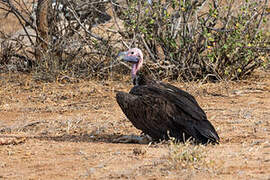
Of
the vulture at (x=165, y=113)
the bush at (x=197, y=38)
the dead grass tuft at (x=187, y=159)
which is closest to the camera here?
the dead grass tuft at (x=187, y=159)

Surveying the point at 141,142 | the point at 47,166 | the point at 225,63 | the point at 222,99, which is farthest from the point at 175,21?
the point at 47,166

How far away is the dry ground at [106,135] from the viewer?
4301 mm

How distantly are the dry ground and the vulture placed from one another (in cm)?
17

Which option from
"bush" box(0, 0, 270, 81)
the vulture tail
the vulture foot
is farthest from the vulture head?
"bush" box(0, 0, 270, 81)

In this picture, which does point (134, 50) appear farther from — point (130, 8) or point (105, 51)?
point (105, 51)

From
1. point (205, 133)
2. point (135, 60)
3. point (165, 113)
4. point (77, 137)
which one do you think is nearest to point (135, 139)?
point (165, 113)

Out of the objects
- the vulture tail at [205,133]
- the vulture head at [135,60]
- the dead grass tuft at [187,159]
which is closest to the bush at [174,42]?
the vulture head at [135,60]

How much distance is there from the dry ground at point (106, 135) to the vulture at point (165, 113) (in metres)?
0.17

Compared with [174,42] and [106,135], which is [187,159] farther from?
[174,42]

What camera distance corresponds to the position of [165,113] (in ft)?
18.2

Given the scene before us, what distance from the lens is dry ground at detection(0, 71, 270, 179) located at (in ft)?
14.1

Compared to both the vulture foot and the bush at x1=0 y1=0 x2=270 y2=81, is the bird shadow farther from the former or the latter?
the bush at x1=0 y1=0 x2=270 y2=81

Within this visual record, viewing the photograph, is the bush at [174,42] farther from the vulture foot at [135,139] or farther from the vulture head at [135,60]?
the vulture foot at [135,139]

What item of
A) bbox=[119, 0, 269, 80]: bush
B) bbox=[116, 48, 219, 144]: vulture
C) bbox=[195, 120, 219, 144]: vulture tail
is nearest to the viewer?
bbox=[195, 120, 219, 144]: vulture tail
